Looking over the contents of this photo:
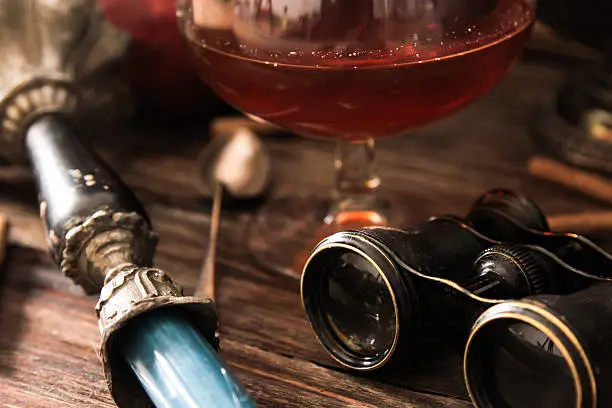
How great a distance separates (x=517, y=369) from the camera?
0.49 metres

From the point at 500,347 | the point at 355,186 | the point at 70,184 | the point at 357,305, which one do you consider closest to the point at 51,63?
the point at 70,184

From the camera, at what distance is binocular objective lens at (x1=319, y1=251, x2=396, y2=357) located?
0.58m

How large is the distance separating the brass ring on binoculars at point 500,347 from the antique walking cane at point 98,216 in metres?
0.14

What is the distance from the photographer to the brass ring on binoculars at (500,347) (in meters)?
0.43

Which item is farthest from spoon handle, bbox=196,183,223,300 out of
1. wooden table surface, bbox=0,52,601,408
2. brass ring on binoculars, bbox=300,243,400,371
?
brass ring on binoculars, bbox=300,243,400,371

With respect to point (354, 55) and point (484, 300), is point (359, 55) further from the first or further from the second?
point (484, 300)

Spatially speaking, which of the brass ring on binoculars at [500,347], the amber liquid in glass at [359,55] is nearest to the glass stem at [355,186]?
the amber liquid in glass at [359,55]

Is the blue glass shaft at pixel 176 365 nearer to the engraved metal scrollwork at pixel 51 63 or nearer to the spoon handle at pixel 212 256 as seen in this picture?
the spoon handle at pixel 212 256

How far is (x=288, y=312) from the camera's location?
0.70 m

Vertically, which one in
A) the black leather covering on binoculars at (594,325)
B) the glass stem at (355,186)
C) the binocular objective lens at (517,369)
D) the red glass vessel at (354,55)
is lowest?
the glass stem at (355,186)

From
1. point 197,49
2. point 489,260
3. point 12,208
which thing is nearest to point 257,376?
point 489,260

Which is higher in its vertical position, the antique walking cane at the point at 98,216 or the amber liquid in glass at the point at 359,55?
the amber liquid in glass at the point at 359,55

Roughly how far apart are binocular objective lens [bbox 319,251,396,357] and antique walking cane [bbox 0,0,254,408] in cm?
10

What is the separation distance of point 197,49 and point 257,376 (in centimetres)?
30
